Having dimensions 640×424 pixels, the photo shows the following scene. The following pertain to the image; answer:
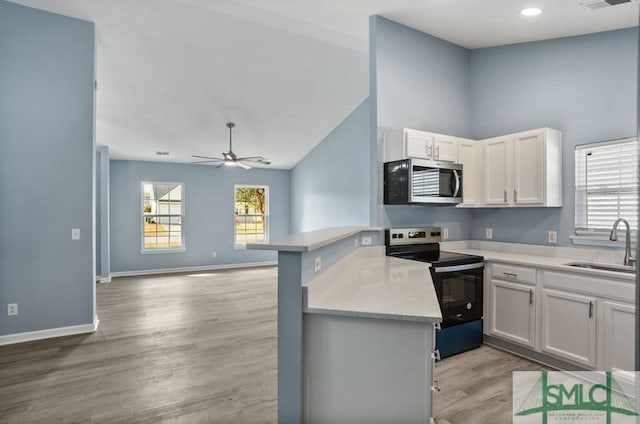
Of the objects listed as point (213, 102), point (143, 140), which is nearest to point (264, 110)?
point (213, 102)

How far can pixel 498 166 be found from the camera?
344cm

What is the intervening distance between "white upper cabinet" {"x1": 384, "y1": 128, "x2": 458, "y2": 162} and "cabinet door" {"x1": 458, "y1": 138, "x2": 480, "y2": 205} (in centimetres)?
20

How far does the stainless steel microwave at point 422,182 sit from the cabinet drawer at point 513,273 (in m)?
0.71

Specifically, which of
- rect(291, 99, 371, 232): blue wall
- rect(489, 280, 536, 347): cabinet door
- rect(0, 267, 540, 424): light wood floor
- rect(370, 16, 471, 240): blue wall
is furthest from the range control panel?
rect(291, 99, 371, 232): blue wall

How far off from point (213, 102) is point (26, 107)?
2330 millimetres

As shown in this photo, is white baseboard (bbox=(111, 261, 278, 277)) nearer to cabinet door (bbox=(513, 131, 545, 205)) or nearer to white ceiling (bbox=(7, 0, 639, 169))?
white ceiling (bbox=(7, 0, 639, 169))

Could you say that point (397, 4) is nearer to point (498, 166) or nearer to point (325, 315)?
point (498, 166)

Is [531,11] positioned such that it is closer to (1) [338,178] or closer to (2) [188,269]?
(1) [338,178]

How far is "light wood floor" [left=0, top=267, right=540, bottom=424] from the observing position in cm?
219

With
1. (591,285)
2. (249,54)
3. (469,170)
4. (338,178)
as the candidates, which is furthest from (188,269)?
(591,285)

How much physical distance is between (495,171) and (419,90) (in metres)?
1.16

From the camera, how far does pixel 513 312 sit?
9.75 feet

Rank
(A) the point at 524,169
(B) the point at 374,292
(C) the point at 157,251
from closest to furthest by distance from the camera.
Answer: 1. (B) the point at 374,292
2. (A) the point at 524,169
3. (C) the point at 157,251

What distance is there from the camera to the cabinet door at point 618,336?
7.54 feet
